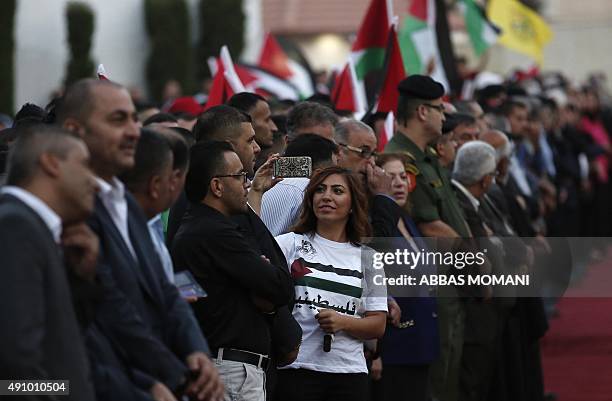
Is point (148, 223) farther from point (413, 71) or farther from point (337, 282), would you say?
point (413, 71)

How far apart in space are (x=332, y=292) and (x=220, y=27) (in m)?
14.3

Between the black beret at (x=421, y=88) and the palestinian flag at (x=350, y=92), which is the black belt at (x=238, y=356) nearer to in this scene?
the black beret at (x=421, y=88)

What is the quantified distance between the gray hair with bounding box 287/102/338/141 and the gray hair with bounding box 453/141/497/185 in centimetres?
148

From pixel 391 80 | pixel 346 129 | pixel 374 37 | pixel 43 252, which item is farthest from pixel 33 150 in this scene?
pixel 374 37

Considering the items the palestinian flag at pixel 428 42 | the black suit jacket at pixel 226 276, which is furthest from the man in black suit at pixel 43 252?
the palestinian flag at pixel 428 42

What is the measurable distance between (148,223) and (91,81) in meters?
0.63

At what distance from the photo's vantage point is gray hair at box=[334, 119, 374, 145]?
8484 mm

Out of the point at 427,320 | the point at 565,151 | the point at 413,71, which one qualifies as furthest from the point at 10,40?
the point at 427,320

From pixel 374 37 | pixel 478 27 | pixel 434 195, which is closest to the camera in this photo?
pixel 434 195

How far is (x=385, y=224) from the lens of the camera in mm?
8062

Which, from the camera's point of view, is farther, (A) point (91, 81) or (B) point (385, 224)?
(B) point (385, 224)

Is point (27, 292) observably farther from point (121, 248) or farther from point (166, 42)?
point (166, 42)

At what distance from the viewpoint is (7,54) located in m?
16.5

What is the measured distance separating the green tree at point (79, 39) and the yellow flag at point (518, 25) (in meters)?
4.86
